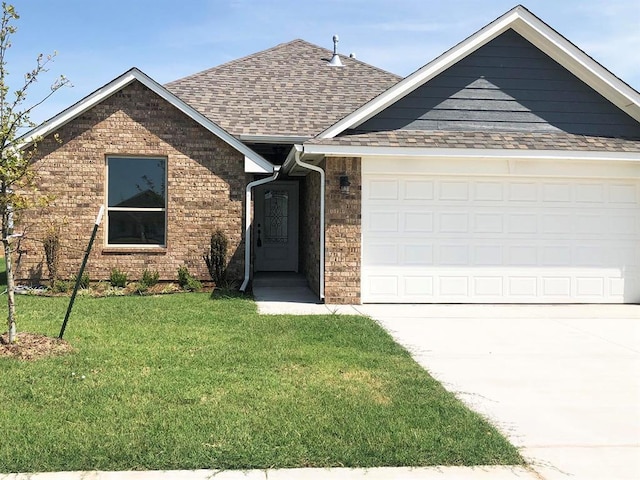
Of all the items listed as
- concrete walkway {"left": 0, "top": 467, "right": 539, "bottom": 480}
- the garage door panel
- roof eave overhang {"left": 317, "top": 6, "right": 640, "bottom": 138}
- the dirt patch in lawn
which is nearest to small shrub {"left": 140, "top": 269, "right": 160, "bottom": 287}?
roof eave overhang {"left": 317, "top": 6, "right": 640, "bottom": 138}

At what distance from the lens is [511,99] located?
450 inches

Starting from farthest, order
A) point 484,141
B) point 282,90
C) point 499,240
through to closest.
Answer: point 282,90 → point 499,240 → point 484,141

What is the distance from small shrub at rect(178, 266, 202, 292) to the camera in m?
12.4

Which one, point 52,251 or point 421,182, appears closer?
point 421,182

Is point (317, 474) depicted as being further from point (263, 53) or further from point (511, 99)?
point (263, 53)

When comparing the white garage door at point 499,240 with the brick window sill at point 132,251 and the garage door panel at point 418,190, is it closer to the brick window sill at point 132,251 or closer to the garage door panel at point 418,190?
the garage door panel at point 418,190

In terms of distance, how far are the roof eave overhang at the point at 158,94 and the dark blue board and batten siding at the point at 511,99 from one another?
343cm

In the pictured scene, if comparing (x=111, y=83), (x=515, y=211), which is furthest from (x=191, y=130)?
(x=515, y=211)

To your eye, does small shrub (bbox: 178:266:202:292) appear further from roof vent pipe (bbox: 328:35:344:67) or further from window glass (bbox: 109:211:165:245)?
roof vent pipe (bbox: 328:35:344:67)

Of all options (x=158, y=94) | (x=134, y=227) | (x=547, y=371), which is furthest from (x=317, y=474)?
(x=158, y=94)

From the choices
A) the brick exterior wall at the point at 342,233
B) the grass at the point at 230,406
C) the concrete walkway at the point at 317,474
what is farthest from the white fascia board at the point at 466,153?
the concrete walkway at the point at 317,474

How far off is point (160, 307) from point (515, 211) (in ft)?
23.0

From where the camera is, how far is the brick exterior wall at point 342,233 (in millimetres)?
10758

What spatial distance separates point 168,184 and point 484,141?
6.75 m
